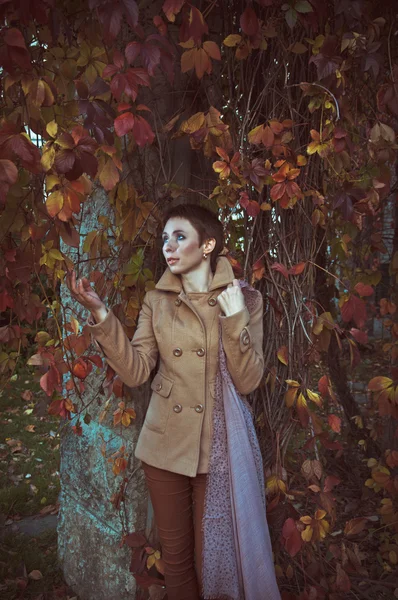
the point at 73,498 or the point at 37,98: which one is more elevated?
the point at 37,98

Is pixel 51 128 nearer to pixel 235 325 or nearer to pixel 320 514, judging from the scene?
pixel 235 325

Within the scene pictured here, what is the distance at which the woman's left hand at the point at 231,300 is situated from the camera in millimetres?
2172

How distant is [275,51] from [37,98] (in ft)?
3.51

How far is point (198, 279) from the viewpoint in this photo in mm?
2340

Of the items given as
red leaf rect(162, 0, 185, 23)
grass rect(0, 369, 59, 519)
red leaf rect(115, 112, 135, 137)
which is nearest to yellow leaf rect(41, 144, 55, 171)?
red leaf rect(115, 112, 135, 137)

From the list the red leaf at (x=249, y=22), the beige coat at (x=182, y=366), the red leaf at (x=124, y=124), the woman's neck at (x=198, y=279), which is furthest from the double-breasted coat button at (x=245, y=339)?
the red leaf at (x=249, y=22)

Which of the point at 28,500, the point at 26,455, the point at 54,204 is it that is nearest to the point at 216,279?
the point at 54,204

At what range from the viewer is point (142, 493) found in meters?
2.79

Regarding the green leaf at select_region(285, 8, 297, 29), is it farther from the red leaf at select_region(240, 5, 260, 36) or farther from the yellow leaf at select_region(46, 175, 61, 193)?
the yellow leaf at select_region(46, 175, 61, 193)

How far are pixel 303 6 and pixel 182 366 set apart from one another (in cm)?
130

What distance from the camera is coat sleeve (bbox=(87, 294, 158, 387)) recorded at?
2162 millimetres

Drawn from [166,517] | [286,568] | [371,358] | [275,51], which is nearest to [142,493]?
[166,517]

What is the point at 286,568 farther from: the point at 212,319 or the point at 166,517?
the point at 212,319

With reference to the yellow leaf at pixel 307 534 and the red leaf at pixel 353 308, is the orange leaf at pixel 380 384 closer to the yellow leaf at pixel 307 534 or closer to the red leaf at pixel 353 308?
the red leaf at pixel 353 308
